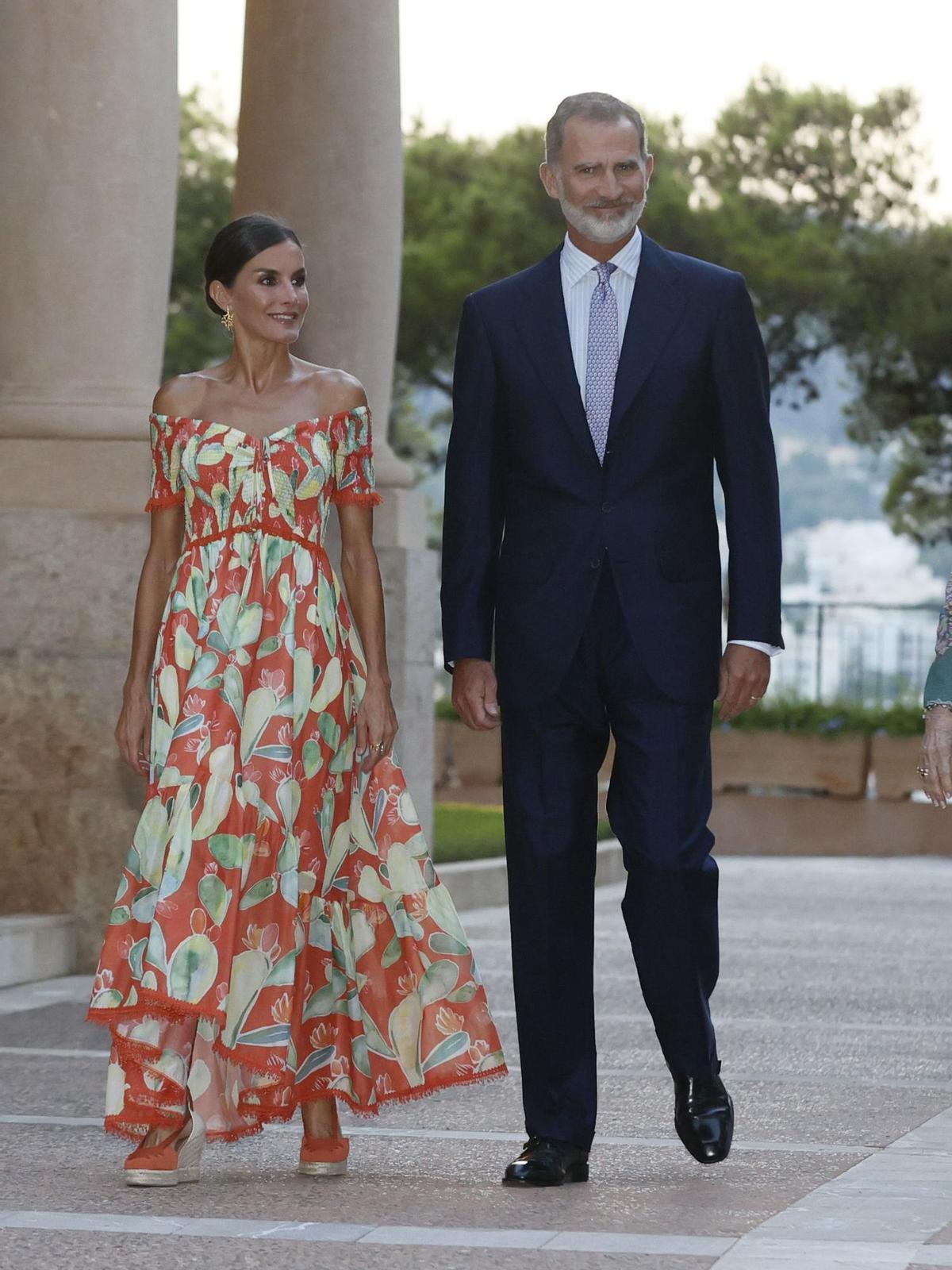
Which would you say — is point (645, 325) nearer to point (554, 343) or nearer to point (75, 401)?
point (554, 343)

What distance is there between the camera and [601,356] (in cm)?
545

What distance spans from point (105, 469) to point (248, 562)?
430 cm

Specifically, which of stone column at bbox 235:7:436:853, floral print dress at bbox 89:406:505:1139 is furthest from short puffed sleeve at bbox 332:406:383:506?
stone column at bbox 235:7:436:853

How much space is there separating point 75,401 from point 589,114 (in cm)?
487

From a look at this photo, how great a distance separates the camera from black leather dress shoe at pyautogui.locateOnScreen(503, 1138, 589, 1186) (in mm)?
5211

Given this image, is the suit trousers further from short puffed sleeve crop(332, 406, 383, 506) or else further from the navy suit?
short puffed sleeve crop(332, 406, 383, 506)

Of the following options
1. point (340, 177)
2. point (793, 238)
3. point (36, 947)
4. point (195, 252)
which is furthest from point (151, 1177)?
point (195, 252)

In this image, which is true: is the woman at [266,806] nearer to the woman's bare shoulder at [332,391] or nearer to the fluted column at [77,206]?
the woman's bare shoulder at [332,391]

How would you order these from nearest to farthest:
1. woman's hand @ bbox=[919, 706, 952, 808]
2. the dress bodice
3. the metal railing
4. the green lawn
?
woman's hand @ bbox=[919, 706, 952, 808] → the dress bodice → the green lawn → the metal railing

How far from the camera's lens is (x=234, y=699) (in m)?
5.46

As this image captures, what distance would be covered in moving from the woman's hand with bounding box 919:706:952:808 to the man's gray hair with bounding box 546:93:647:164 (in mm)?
1295

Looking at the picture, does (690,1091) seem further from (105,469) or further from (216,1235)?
(105,469)

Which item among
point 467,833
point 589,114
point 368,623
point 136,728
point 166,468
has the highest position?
point 589,114

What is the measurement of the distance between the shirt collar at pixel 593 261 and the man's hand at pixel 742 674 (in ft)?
2.65
